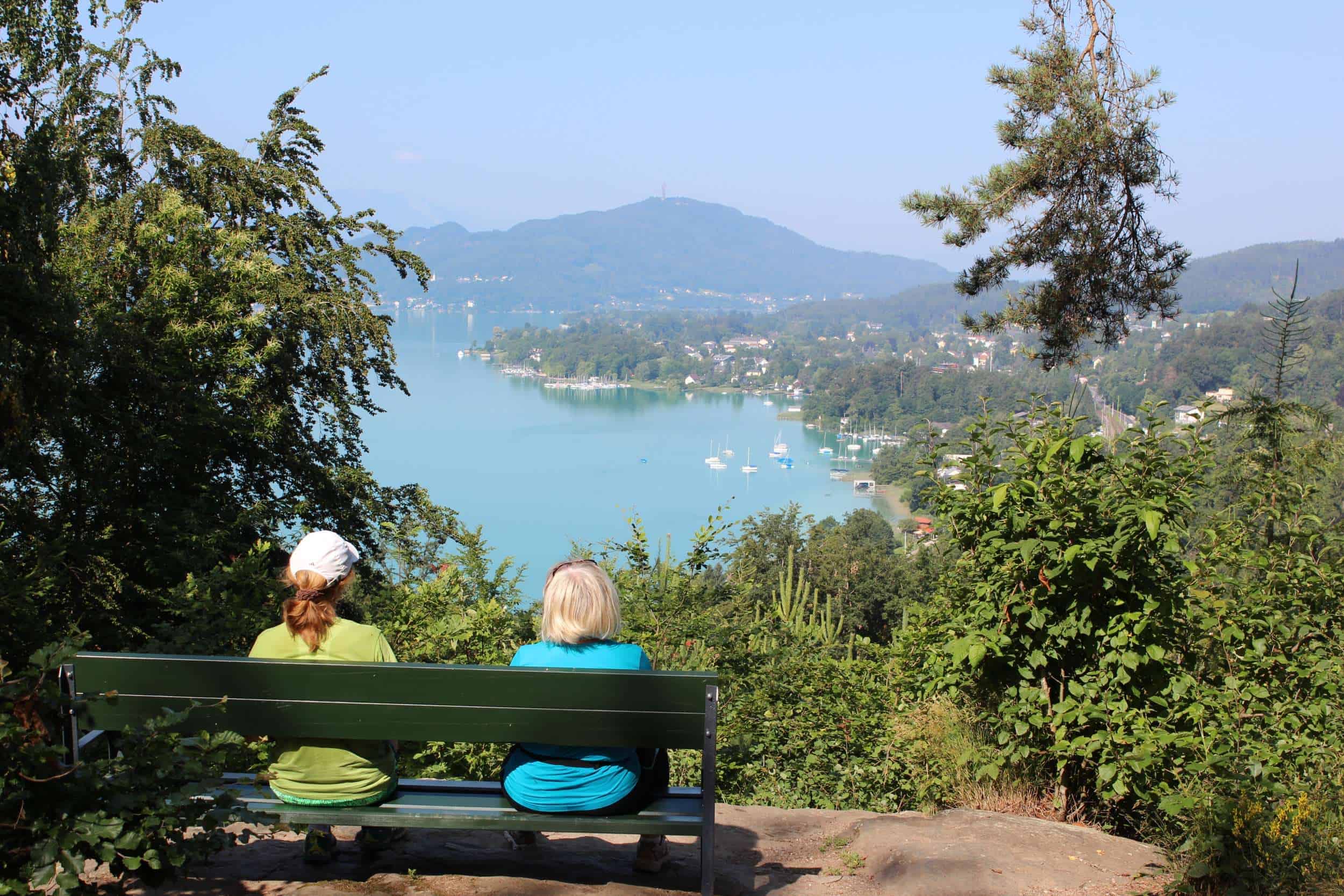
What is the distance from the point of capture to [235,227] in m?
9.45

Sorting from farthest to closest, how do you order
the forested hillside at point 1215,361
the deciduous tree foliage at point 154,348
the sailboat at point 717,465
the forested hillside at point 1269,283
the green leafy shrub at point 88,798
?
the forested hillside at point 1269,283 < the sailboat at point 717,465 < the forested hillside at point 1215,361 < the deciduous tree foliage at point 154,348 < the green leafy shrub at point 88,798

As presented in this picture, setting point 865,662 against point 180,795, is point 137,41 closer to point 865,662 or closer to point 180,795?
point 865,662

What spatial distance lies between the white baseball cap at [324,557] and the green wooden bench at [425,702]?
0.22 meters

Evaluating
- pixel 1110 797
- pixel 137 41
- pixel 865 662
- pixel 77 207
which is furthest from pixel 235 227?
pixel 1110 797

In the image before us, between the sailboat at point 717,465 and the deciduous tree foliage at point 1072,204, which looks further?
the sailboat at point 717,465

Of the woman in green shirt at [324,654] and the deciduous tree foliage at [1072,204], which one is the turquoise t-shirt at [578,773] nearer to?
the woman in green shirt at [324,654]

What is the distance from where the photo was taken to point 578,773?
7.64 feet

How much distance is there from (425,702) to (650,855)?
0.72 metres

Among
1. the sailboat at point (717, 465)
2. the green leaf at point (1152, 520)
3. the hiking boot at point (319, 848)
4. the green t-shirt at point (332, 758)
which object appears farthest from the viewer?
the sailboat at point (717, 465)

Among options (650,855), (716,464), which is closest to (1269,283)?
(716,464)

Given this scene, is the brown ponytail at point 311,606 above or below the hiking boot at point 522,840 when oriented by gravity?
above

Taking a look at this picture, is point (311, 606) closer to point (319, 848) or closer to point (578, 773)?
point (319, 848)

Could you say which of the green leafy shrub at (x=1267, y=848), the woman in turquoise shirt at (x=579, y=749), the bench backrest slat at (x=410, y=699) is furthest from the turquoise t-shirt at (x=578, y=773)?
the green leafy shrub at (x=1267, y=848)

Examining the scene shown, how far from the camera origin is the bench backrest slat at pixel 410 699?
221cm
